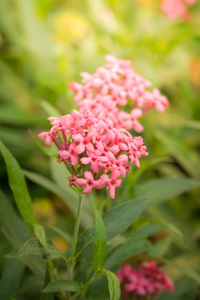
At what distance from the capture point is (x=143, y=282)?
3.94 feet

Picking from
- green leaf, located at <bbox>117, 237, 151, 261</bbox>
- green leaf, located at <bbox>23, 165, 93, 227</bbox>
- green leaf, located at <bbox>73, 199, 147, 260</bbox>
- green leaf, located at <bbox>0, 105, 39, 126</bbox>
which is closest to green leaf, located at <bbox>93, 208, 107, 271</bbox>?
green leaf, located at <bbox>73, 199, 147, 260</bbox>

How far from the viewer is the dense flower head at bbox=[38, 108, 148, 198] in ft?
2.69

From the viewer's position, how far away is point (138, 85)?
48.4 inches

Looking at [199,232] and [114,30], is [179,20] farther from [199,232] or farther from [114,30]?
[199,232]

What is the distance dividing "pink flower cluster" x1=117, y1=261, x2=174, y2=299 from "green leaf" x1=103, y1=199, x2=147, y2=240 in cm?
33

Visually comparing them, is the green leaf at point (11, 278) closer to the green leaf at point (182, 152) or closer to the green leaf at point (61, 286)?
the green leaf at point (61, 286)

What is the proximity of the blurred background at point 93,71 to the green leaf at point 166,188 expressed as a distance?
27cm

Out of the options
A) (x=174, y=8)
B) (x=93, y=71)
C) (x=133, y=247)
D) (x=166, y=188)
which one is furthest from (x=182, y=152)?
(x=174, y=8)

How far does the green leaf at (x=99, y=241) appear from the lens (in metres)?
0.86

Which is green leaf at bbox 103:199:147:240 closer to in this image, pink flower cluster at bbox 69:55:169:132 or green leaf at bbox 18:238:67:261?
green leaf at bbox 18:238:67:261

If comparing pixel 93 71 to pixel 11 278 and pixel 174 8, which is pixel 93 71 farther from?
pixel 11 278

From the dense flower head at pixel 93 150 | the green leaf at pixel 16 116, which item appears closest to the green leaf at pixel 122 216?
the dense flower head at pixel 93 150

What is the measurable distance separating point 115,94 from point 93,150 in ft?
1.32

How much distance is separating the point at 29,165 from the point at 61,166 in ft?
2.24
